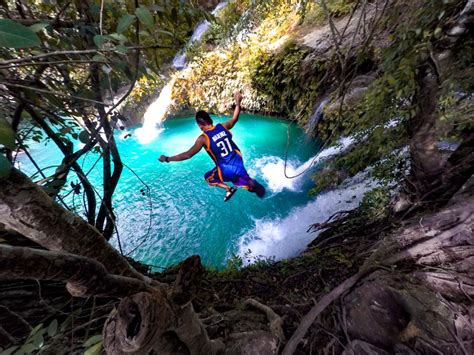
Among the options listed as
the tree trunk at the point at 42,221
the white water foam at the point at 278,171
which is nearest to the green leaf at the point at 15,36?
the tree trunk at the point at 42,221

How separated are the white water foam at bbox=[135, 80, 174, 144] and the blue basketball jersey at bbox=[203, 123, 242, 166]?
28.2ft

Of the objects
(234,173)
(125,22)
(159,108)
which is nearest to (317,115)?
(234,173)

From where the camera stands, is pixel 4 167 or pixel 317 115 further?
pixel 317 115

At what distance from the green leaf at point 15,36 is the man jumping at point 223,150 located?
9.76 ft

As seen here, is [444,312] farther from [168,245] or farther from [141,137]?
[141,137]

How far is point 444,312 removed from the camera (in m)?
1.36

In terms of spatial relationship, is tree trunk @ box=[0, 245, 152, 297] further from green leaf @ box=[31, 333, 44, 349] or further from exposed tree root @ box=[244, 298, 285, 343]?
exposed tree root @ box=[244, 298, 285, 343]

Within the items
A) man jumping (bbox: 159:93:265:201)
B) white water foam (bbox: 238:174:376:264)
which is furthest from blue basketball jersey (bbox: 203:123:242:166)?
white water foam (bbox: 238:174:376:264)

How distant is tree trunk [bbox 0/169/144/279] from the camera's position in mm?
646

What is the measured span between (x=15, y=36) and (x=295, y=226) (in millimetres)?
4811

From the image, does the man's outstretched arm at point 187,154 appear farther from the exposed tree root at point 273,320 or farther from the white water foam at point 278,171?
the white water foam at point 278,171

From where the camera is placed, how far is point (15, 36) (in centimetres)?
64

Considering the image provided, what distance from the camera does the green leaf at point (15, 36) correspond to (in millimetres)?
628

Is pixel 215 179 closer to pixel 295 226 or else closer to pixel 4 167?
pixel 295 226
